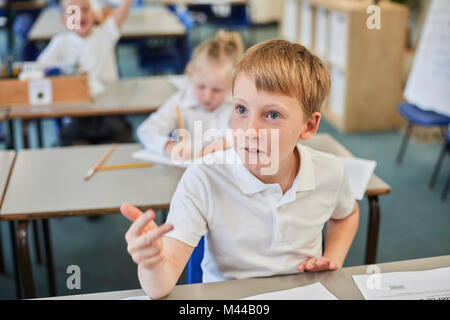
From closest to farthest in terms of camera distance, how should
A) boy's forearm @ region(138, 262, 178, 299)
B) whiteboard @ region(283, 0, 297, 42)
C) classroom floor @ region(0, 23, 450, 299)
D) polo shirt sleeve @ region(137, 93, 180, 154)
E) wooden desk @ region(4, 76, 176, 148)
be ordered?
boy's forearm @ region(138, 262, 178, 299), polo shirt sleeve @ region(137, 93, 180, 154), classroom floor @ region(0, 23, 450, 299), wooden desk @ region(4, 76, 176, 148), whiteboard @ region(283, 0, 297, 42)

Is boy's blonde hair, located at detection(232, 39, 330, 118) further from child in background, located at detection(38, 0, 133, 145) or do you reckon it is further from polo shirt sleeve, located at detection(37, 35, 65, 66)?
polo shirt sleeve, located at detection(37, 35, 65, 66)

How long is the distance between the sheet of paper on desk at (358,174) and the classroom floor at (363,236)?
2.68 feet

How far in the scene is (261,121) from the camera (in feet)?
3.48

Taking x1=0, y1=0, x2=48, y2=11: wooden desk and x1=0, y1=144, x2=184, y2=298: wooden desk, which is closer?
x1=0, y1=144, x2=184, y2=298: wooden desk

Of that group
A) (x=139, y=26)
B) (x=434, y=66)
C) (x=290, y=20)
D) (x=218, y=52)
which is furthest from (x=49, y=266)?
(x=290, y=20)

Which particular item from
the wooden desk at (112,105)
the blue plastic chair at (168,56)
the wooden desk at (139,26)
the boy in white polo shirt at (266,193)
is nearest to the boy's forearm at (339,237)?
the boy in white polo shirt at (266,193)

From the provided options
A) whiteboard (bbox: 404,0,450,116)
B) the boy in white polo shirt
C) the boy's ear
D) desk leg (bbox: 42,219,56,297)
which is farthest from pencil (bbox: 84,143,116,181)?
whiteboard (bbox: 404,0,450,116)

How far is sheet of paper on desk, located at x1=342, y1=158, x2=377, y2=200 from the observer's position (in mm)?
1680

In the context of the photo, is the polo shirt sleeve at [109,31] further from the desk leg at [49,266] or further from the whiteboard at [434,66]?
the whiteboard at [434,66]

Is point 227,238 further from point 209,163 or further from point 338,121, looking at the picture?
point 338,121

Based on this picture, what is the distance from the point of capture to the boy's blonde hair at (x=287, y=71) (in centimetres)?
106

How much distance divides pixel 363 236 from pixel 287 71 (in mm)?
1859

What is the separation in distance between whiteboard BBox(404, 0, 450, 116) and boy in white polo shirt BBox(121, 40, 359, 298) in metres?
2.18
